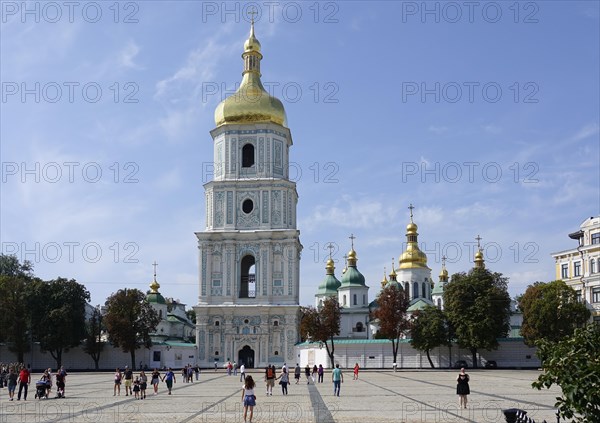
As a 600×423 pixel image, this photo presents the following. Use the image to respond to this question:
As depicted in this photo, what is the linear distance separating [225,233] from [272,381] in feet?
139

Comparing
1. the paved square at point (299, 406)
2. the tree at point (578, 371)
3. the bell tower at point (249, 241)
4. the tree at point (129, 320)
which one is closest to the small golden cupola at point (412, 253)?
the bell tower at point (249, 241)

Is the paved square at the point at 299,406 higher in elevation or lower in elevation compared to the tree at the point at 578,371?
lower

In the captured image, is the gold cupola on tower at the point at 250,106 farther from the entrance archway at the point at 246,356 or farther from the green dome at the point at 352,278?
the green dome at the point at 352,278

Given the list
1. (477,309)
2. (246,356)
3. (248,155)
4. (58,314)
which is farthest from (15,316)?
(477,309)

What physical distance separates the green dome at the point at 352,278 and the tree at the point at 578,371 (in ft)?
314

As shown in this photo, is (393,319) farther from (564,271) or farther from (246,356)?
(564,271)

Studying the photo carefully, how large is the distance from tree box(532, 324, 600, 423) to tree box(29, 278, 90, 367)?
62347mm

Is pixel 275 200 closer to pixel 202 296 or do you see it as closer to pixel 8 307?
pixel 202 296

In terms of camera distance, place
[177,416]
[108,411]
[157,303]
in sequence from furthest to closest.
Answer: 1. [157,303]
2. [108,411]
3. [177,416]

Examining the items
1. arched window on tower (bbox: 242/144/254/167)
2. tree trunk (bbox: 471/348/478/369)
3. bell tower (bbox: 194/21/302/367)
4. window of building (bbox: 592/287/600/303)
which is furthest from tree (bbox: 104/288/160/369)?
window of building (bbox: 592/287/600/303)

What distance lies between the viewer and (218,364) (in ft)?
241

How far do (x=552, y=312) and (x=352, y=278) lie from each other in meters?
46.6

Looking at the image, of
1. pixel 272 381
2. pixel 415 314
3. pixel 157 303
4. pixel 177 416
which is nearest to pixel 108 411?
pixel 177 416

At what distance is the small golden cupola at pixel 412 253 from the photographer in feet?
352
